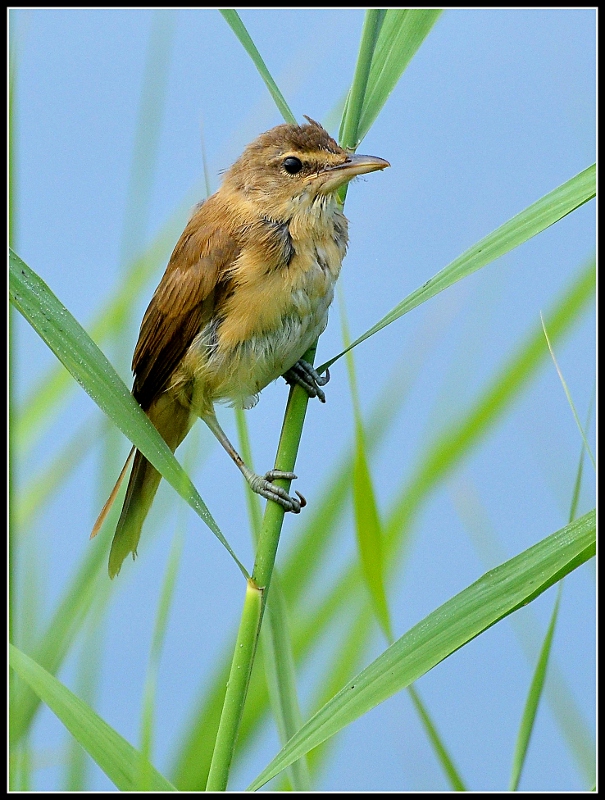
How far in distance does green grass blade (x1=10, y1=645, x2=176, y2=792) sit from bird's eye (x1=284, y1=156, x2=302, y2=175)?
0.86 meters

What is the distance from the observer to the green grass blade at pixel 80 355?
0.79m

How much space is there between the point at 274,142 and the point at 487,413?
667 mm

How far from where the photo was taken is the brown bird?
47.8 inches

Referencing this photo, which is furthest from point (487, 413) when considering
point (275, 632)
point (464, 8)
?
point (464, 8)

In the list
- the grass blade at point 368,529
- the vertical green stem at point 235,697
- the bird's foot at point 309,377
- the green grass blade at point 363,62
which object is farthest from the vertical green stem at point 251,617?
the green grass blade at point 363,62

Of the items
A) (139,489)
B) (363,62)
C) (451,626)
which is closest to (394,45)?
(363,62)

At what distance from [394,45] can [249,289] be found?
0.44 meters

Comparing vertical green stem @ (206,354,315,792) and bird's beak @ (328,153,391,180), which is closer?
vertical green stem @ (206,354,315,792)

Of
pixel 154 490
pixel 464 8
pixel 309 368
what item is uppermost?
pixel 464 8

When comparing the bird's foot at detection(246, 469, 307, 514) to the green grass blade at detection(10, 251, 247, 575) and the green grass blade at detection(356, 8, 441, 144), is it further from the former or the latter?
the green grass blade at detection(356, 8, 441, 144)

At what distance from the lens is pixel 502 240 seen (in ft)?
2.73

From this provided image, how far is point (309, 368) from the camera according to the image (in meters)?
1.23

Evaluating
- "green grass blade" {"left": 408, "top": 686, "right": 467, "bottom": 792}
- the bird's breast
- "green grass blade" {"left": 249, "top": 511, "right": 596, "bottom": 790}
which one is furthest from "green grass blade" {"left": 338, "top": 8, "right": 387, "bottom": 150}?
"green grass blade" {"left": 408, "top": 686, "right": 467, "bottom": 792}

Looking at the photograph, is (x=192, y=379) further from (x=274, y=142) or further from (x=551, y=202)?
(x=551, y=202)
